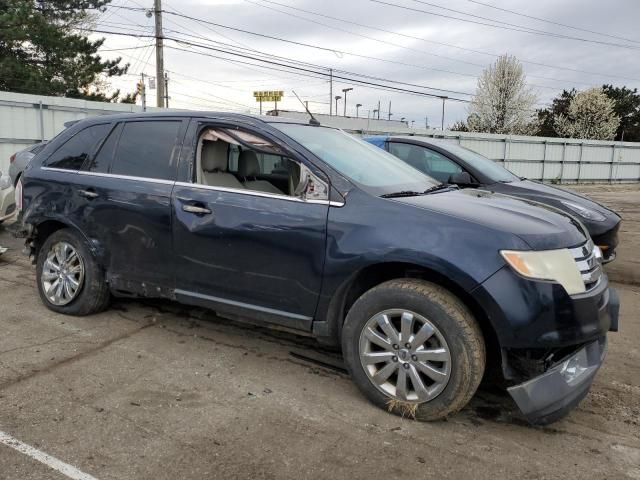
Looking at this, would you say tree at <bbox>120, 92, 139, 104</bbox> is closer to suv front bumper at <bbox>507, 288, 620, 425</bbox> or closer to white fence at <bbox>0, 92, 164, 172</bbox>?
white fence at <bbox>0, 92, 164, 172</bbox>

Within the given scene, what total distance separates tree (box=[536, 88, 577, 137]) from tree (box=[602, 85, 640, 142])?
6589 mm

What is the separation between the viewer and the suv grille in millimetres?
3035

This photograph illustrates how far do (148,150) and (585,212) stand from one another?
15.1 ft

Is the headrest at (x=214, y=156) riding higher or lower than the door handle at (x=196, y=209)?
higher

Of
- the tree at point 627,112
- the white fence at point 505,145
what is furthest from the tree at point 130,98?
the tree at point 627,112

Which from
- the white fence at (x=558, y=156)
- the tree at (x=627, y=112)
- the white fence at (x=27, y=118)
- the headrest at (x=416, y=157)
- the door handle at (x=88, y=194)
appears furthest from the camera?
the tree at (x=627, y=112)

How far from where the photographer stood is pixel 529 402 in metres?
2.83

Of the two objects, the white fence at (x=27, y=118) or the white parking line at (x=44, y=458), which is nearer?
the white parking line at (x=44, y=458)

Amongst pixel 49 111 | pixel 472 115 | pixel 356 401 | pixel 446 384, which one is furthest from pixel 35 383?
pixel 472 115

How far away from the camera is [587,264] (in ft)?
10.2

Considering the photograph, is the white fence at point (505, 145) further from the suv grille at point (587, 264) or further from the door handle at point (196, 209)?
the suv grille at point (587, 264)

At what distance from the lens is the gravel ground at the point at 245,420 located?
8.87 ft

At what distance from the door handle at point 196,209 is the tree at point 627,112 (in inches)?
2452

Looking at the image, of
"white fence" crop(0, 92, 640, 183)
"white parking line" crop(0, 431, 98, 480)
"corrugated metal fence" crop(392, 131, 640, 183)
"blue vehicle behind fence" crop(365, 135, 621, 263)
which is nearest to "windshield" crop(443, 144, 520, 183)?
"blue vehicle behind fence" crop(365, 135, 621, 263)
